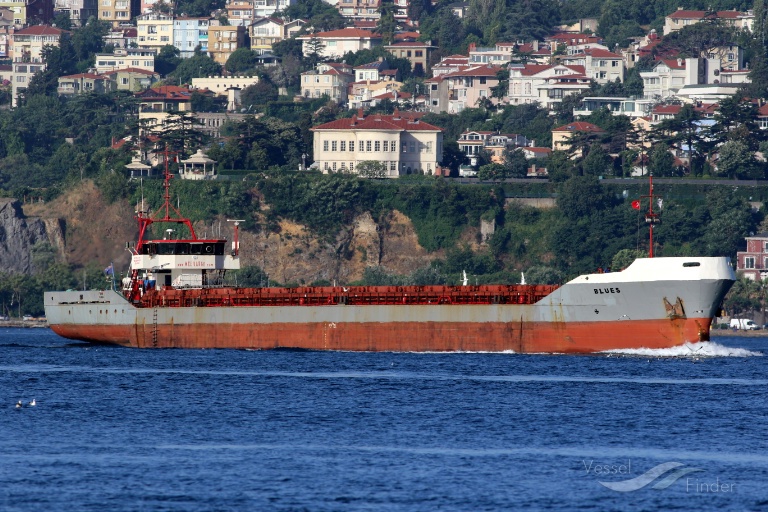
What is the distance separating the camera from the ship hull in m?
71.9

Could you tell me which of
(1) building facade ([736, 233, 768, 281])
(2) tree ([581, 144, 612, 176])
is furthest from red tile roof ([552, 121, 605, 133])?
(1) building facade ([736, 233, 768, 281])

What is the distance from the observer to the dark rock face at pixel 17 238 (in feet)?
510

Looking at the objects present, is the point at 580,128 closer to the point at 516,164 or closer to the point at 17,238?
the point at 516,164

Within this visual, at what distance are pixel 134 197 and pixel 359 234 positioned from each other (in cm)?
2170

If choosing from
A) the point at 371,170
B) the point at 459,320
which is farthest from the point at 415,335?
the point at 371,170

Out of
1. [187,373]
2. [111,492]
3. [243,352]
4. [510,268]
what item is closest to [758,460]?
[111,492]

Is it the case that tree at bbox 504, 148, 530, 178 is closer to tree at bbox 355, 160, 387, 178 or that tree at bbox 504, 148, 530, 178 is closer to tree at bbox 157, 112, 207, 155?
tree at bbox 355, 160, 387, 178

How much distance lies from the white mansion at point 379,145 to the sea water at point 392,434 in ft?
304

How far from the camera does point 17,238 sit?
511 feet

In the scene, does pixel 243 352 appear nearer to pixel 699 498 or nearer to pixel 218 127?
pixel 699 498

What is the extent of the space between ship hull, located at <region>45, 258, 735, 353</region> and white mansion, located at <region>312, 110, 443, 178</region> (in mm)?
81897

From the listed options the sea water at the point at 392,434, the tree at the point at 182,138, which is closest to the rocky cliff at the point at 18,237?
the tree at the point at 182,138

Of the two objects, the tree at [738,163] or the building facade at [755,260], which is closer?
the building facade at [755,260]

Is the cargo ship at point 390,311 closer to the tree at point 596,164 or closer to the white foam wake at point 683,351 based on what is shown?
the white foam wake at point 683,351
